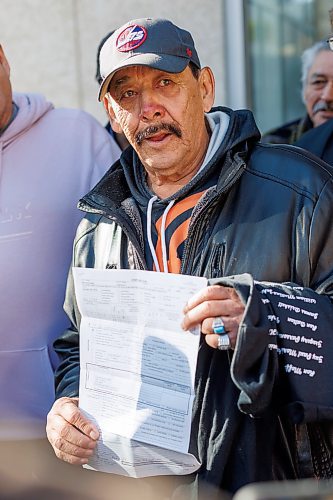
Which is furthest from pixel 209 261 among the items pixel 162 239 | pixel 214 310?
pixel 214 310

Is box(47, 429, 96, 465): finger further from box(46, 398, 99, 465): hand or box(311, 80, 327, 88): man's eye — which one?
box(311, 80, 327, 88): man's eye

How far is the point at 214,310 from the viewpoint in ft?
7.12

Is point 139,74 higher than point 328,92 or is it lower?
higher

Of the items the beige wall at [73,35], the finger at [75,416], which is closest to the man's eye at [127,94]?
the finger at [75,416]

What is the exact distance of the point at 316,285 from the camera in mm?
2373

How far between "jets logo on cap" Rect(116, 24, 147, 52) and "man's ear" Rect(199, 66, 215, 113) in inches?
9.3

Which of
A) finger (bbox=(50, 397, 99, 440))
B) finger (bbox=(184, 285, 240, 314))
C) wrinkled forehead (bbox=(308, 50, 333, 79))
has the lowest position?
finger (bbox=(50, 397, 99, 440))

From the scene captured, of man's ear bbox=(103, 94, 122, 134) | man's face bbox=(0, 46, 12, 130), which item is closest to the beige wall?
man's face bbox=(0, 46, 12, 130)

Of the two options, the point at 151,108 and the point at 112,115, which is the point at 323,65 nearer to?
the point at 112,115

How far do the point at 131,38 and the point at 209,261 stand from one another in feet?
2.19

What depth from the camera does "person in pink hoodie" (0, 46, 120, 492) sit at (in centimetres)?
310

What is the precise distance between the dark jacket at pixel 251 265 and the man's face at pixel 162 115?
0.10 meters

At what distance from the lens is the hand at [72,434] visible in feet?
8.04

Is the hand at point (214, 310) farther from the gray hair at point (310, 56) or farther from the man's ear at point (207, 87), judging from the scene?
the gray hair at point (310, 56)
